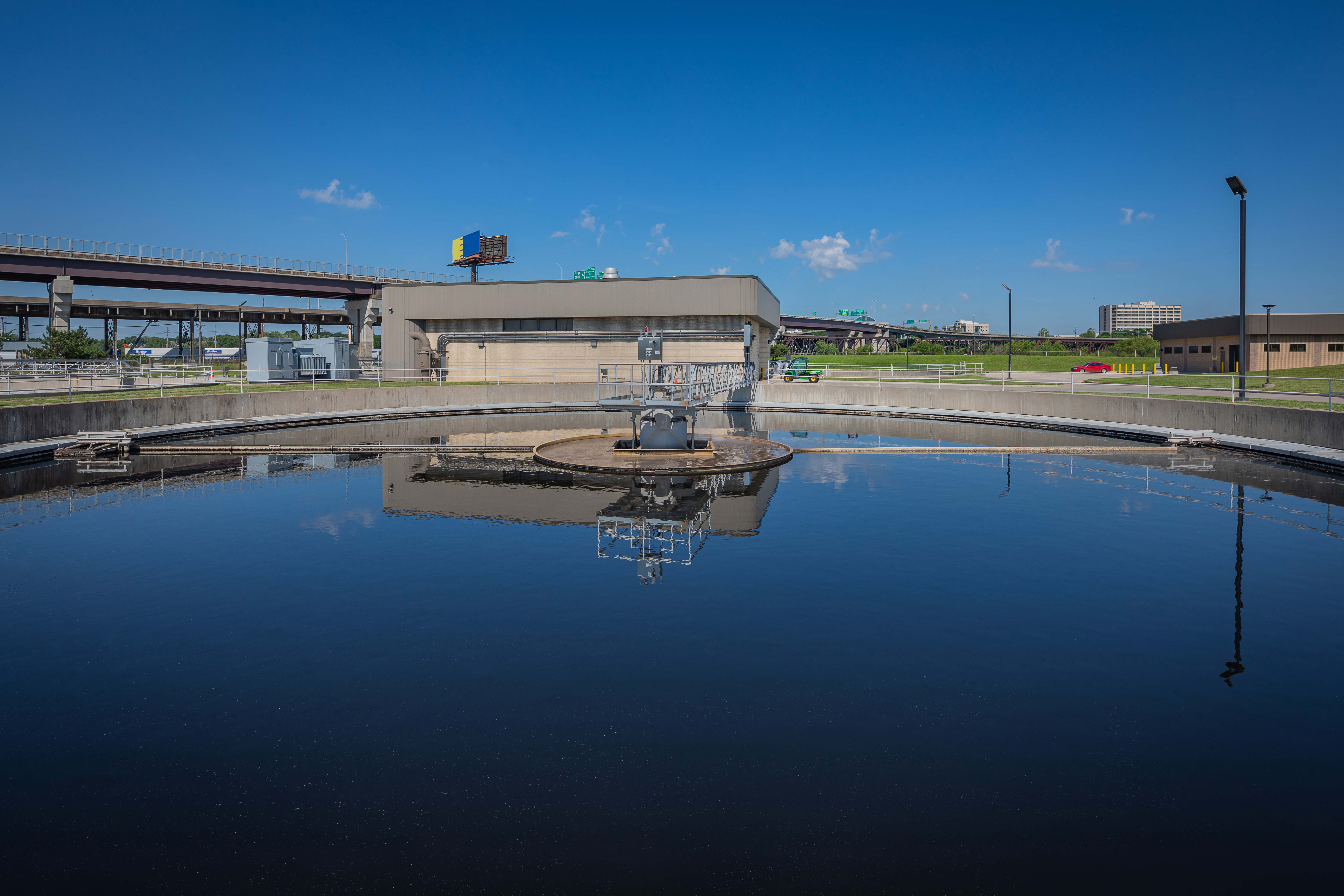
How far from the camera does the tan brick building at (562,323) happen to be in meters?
47.7

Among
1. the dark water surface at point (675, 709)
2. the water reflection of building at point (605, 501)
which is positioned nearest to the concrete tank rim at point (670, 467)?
the water reflection of building at point (605, 501)

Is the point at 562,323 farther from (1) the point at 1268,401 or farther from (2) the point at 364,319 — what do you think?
(2) the point at 364,319

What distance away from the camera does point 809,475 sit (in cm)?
1931

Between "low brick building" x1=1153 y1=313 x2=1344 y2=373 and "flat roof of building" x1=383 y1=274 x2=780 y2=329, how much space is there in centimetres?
4560

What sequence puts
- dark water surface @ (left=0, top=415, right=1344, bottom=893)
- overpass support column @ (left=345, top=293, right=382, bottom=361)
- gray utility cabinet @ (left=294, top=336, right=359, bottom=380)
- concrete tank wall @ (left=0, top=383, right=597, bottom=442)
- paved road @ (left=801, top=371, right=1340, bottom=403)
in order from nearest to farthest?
1. dark water surface @ (left=0, top=415, right=1344, bottom=893)
2. concrete tank wall @ (left=0, top=383, right=597, bottom=442)
3. paved road @ (left=801, top=371, right=1340, bottom=403)
4. gray utility cabinet @ (left=294, top=336, right=359, bottom=380)
5. overpass support column @ (left=345, top=293, right=382, bottom=361)

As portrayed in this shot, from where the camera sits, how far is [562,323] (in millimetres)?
50812

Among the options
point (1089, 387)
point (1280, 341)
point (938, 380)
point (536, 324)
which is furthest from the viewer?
point (1280, 341)

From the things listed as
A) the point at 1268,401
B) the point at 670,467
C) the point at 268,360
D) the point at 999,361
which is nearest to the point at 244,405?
the point at 268,360

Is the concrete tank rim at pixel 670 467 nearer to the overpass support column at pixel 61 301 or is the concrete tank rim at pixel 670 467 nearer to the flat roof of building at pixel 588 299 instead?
the flat roof of building at pixel 588 299

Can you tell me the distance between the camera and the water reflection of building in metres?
12.6

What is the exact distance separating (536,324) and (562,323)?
166 centimetres

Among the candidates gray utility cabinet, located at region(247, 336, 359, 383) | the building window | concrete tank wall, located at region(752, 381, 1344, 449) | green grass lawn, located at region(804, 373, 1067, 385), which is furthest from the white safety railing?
green grass lawn, located at region(804, 373, 1067, 385)

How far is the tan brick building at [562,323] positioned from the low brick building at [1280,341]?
44.9 metres

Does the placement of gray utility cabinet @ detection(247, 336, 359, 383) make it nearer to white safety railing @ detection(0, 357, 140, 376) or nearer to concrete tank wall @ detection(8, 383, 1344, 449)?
white safety railing @ detection(0, 357, 140, 376)
